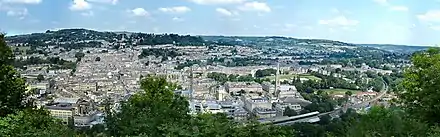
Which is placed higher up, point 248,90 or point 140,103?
point 140,103

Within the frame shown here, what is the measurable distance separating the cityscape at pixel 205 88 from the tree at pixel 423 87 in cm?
2

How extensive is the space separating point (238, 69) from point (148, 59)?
10.1 m

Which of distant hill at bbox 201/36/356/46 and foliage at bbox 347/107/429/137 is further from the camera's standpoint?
distant hill at bbox 201/36/356/46

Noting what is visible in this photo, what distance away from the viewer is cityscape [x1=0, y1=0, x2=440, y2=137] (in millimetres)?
7207

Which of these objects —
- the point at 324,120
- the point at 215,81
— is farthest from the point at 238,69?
the point at 324,120

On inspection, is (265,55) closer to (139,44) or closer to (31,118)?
(139,44)

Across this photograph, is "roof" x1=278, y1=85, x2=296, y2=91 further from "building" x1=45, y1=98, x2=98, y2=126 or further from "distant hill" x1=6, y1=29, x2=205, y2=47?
"distant hill" x1=6, y1=29, x2=205, y2=47

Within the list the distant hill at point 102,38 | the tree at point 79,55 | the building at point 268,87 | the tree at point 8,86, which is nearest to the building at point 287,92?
the building at point 268,87

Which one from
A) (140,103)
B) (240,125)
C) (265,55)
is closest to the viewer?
(240,125)

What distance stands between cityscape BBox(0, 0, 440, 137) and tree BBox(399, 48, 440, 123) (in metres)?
0.02

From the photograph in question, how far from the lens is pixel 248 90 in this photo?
121 feet

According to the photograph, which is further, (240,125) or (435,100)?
(435,100)

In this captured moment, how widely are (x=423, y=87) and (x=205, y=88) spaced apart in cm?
2613

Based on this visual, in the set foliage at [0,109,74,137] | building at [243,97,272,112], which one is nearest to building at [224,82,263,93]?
building at [243,97,272,112]
